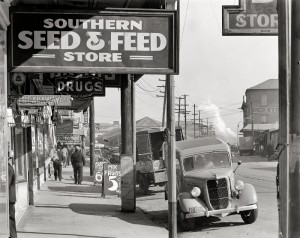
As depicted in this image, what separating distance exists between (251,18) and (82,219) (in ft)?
31.1

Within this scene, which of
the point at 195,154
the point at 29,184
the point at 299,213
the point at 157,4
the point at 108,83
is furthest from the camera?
the point at 108,83

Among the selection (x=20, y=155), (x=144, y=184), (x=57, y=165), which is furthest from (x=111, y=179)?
(x=57, y=165)

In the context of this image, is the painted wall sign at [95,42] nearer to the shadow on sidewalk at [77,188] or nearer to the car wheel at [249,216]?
the car wheel at [249,216]

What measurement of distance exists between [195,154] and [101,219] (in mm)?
3195

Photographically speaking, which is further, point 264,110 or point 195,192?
point 264,110

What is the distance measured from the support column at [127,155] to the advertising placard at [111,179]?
2.10 m

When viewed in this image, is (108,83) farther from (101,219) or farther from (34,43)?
(34,43)

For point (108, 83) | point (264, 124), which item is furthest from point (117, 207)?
point (264, 124)

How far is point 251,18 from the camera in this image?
25.7 feet

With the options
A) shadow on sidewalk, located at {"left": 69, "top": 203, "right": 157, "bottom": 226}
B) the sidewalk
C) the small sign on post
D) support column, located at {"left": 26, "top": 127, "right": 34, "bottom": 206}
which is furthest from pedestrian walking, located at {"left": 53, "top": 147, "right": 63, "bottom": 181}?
the small sign on post

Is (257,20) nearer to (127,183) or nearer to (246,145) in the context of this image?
(127,183)

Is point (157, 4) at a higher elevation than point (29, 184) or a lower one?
higher

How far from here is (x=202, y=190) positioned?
49.4 feet

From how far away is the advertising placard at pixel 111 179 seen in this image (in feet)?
67.0
